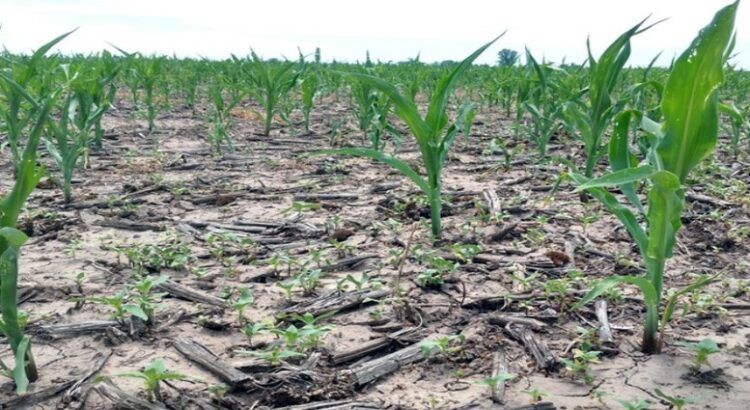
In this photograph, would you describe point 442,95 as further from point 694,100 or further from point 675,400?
point 675,400

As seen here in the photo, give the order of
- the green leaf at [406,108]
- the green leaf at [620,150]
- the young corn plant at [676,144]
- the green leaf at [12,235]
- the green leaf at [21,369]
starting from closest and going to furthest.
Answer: the green leaf at [12,235] → the green leaf at [21,369] → the young corn plant at [676,144] → the green leaf at [620,150] → the green leaf at [406,108]

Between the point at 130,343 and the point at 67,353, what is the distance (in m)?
0.18

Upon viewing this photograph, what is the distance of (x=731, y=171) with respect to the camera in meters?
4.93

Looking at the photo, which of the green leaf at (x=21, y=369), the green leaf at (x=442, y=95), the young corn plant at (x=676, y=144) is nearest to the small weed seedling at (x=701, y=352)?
the young corn plant at (x=676, y=144)

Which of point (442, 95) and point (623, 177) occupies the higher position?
point (442, 95)

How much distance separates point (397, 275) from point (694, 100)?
1.27 metres

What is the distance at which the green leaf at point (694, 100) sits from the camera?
1.96 meters

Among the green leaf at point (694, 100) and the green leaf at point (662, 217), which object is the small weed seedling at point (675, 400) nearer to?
the green leaf at point (662, 217)

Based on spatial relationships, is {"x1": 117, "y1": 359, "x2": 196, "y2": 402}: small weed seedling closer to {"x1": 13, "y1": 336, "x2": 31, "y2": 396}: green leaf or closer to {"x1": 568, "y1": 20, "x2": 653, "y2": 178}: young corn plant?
{"x1": 13, "y1": 336, "x2": 31, "y2": 396}: green leaf

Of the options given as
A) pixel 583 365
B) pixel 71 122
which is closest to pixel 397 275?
pixel 583 365

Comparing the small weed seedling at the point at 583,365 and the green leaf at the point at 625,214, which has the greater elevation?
the green leaf at the point at 625,214

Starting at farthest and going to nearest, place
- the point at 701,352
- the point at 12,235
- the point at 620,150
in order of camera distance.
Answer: the point at 620,150, the point at 701,352, the point at 12,235

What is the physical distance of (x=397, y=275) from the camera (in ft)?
9.48

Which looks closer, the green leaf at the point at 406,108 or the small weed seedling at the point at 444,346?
the small weed seedling at the point at 444,346
